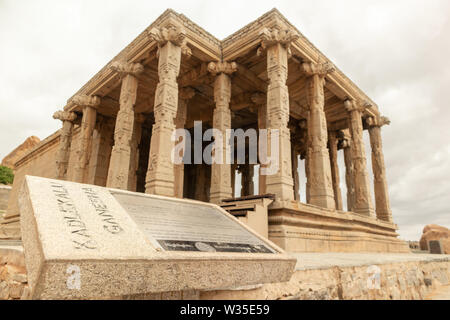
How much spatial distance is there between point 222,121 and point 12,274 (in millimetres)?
7808

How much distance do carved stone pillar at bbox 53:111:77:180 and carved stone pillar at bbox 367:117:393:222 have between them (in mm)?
16679

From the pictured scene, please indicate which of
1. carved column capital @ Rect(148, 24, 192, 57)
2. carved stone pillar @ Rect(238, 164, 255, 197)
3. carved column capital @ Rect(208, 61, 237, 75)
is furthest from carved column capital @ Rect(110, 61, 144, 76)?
carved stone pillar @ Rect(238, 164, 255, 197)

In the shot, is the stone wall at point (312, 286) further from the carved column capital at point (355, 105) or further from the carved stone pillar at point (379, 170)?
the carved stone pillar at point (379, 170)

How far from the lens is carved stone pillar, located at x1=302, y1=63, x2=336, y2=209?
943 cm

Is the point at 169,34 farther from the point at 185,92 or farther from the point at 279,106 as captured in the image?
the point at 279,106

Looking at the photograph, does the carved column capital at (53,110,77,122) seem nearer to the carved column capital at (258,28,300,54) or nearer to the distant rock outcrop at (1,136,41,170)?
the carved column capital at (258,28,300,54)

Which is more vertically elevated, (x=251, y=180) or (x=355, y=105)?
(x=355, y=105)

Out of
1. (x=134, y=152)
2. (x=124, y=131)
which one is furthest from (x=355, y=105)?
(x=134, y=152)

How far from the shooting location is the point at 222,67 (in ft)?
33.1

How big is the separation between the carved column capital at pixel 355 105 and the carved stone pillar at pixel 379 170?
173 cm

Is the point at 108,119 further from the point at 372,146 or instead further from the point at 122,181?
the point at 372,146

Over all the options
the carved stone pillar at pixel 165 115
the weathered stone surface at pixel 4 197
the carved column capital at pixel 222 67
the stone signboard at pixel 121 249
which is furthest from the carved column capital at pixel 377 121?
the weathered stone surface at pixel 4 197

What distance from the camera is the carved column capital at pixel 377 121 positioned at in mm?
14609
